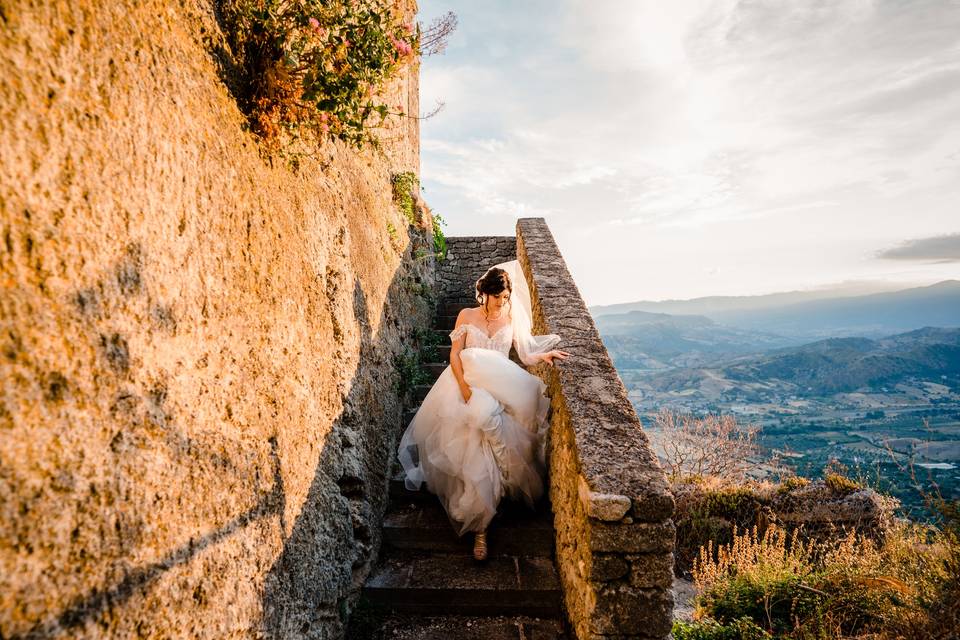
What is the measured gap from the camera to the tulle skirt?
3.22m

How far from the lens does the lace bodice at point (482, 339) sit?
3.76 metres

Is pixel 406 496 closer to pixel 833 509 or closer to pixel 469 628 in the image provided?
pixel 469 628

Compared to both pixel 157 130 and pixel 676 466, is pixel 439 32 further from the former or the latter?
pixel 676 466

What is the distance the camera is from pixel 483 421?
3.24 metres

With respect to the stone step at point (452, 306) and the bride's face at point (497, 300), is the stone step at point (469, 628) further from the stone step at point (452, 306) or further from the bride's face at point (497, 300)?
the stone step at point (452, 306)

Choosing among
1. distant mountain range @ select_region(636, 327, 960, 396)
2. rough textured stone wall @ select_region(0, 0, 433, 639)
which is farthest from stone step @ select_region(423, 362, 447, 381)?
distant mountain range @ select_region(636, 327, 960, 396)

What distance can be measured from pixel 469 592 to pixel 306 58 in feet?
10.7

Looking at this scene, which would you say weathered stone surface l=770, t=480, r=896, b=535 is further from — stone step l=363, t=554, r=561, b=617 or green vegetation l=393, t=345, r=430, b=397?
green vegetation l=393, t=345, r=430, b=397

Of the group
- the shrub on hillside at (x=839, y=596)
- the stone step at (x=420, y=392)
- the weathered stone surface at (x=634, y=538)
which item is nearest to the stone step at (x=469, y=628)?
the weathered stone surface at (x=634, y=538)

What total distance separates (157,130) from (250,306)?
0.75 metres

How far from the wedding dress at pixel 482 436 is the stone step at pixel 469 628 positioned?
578 mm

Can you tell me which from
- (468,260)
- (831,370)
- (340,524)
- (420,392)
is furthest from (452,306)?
(831,370)

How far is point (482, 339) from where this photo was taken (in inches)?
149

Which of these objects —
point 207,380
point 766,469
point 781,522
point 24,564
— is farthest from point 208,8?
point 766,469
